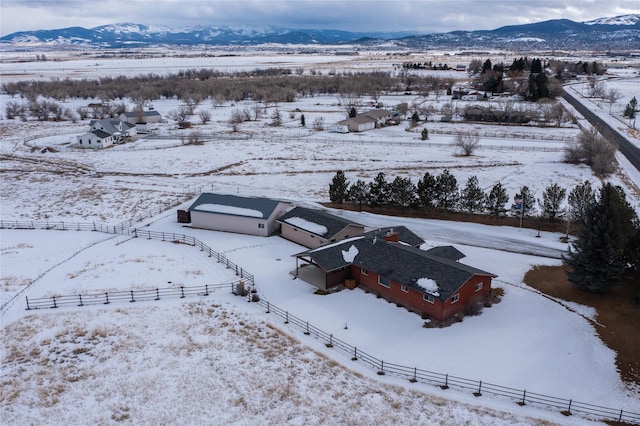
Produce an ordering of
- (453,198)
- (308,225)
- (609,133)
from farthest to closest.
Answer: (609,133), (453,198), (308,225)

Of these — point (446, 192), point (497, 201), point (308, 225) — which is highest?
point (446, 192)

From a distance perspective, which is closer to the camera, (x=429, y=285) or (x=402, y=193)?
(x=429, y=285)

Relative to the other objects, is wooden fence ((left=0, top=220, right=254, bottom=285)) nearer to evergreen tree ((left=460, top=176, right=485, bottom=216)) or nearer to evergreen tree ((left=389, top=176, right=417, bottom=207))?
evergreen tree ((left=389, top=176, right=417, bottom=207))

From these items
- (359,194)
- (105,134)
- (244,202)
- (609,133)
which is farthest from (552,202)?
(105,134)

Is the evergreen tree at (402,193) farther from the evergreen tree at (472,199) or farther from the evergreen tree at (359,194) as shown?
the evergreen tree at (472,199)

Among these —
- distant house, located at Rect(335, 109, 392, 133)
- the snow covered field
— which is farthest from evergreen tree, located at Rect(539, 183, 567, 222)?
distant house, located at Rect(335, 109, 392, 133)

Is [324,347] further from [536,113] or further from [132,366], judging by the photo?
[536,113]

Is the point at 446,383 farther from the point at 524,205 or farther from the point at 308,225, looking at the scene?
the point at 524,205

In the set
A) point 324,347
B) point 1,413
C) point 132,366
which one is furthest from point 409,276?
point 1,413
